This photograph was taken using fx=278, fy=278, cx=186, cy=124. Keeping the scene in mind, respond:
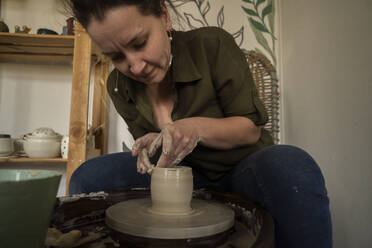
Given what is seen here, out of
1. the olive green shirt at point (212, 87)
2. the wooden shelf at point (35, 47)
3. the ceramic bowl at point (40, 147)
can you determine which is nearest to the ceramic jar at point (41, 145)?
the ceramic bowl at point (40, 147)

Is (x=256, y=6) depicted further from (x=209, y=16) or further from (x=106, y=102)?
(x=106, y=102)

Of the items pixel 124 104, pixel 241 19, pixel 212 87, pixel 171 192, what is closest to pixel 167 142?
pixel 171 192

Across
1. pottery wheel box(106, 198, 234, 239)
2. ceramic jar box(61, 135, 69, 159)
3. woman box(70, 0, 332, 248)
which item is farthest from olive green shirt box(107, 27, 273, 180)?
ceramic jar box(61, 135, 69, 159)

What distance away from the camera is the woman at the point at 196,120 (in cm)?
64

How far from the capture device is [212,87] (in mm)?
987

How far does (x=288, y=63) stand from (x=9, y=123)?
74.6 inches

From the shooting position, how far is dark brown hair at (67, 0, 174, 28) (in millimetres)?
760

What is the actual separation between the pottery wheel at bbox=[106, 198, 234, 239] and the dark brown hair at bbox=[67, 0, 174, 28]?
1.72 feet

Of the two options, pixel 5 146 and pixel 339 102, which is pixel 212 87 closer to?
pixel 339 102

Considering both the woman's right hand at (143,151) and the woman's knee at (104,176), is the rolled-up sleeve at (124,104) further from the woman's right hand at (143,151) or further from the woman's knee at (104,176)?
the woman's right hand at (143,151)

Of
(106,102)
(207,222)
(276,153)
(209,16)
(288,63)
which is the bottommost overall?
(207,222)

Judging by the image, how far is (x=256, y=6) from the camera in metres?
2.00

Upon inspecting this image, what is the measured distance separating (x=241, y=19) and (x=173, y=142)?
159 cm

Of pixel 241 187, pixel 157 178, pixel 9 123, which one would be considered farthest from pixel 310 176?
pixel 9 123
